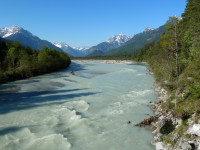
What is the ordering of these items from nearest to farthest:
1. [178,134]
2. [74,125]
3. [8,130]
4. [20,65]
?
1. [178,134]
2. [8,130]
3. [74,125]
4. [20,65]

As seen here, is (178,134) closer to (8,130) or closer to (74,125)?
(74,125)

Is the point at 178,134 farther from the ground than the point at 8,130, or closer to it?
farther from the ground

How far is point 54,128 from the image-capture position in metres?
11.2

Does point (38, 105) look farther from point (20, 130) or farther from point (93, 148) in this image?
point (93, 148)

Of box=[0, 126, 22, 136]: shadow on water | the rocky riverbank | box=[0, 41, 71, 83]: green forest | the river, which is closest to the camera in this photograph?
the rocky riverbank

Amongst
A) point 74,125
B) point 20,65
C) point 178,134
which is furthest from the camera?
point 20,65

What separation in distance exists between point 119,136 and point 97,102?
7762 millimetres

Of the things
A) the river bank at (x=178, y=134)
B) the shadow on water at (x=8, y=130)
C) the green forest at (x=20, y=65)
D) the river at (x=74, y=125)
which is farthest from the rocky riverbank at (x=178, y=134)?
the green forest at (x=20, y=65)

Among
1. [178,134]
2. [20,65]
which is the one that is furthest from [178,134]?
[20,65]

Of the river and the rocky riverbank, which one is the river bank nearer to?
the rocky riverbank

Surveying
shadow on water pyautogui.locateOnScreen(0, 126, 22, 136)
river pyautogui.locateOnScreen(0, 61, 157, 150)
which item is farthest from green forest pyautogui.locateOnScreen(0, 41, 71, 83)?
shadow on water pyautogui.locateOnScreen(0, 126, 22, 136)

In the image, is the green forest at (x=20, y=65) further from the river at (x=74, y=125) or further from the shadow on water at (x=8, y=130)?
the shadow on water at (x=8, y=130)

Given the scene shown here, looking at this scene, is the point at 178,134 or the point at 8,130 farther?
the point at 8,130

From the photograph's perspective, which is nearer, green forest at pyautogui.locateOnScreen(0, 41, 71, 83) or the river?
the river
